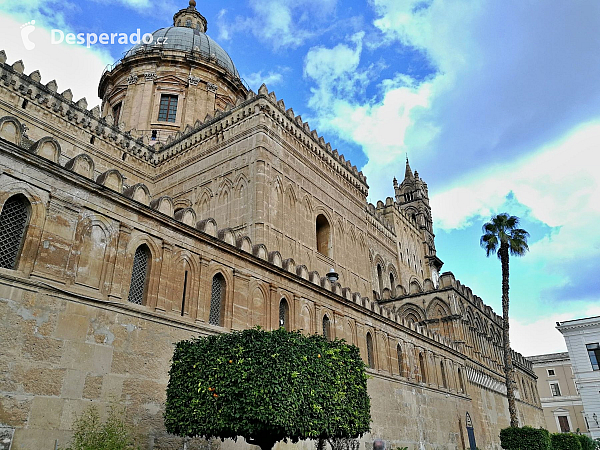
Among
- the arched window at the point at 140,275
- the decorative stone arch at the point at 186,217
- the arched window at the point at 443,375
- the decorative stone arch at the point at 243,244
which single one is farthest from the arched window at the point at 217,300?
the arched window at the point at 443,375

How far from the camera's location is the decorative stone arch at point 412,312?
25688 mm

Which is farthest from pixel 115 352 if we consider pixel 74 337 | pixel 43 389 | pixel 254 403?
pixel 254 403

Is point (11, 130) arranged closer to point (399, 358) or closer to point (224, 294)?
point (224, 294)

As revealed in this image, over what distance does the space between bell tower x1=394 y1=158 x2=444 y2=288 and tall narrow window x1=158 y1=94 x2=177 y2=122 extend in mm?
20070

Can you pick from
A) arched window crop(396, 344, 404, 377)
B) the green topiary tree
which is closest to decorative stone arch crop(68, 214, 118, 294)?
the green topiary tree

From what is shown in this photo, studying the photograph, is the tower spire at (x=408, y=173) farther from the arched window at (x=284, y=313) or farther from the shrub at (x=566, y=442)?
the arched window at (x=284, y=313)

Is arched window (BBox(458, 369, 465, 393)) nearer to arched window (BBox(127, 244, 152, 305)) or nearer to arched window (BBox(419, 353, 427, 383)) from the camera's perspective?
arched window (BBox(419, 353, 427, 383))

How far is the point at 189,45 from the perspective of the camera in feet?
104

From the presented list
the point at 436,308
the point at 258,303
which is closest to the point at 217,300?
the point at 258,303

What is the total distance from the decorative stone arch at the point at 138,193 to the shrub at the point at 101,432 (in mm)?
4356

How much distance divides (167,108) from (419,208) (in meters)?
26.1

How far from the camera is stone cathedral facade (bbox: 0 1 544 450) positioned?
28.1 feet

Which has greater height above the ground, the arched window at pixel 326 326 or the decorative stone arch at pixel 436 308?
the decorative stone arch at pixel 436 308

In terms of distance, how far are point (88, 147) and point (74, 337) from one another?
14388 mm
